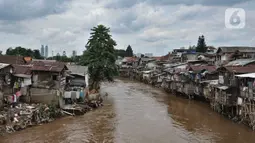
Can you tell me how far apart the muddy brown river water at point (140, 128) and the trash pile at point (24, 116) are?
2.06 ft

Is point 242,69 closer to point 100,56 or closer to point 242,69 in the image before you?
point 242,69

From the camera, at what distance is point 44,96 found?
26109 mm

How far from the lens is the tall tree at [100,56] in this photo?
3816 centimetres

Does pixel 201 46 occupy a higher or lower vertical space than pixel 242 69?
higher

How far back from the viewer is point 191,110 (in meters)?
32.5

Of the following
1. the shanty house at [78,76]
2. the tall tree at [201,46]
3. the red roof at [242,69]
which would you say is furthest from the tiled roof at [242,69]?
the tall tree at [201,46]

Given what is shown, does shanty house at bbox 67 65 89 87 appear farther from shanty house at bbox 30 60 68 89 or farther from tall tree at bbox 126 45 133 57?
tall tree at bbox 126 45 133 57

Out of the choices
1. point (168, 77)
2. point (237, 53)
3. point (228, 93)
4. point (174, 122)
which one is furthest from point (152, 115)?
point (168, 77)

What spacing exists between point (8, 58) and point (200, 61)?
3054 centimetres

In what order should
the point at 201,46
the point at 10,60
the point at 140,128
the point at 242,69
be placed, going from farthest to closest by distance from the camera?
the point at 201,46, the point at 10,60, the point at 242,69, the point at 140,128

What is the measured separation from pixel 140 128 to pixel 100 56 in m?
17.8

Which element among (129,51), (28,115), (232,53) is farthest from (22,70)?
(129,51)

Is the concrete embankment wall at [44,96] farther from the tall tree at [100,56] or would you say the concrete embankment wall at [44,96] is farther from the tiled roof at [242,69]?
the tiled roof at [242,69]

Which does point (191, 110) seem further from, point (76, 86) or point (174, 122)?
point (76, 86)
